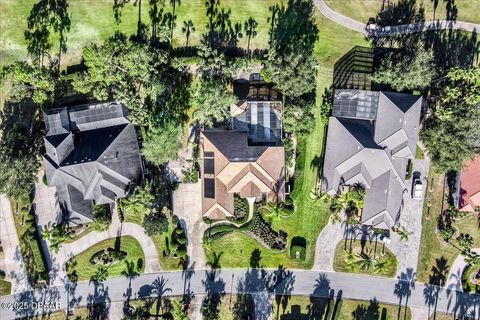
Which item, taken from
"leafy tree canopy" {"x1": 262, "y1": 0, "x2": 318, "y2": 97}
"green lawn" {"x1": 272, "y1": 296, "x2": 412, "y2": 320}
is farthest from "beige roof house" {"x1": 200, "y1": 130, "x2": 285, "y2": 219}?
"green lawn" {"x1": 272, "y1": 296, "x2": 412, "y2": 320}

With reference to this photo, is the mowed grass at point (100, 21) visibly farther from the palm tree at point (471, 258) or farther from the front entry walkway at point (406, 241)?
the palm tree at point (471, 258)

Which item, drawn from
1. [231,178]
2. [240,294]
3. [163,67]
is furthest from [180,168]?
[240,294]

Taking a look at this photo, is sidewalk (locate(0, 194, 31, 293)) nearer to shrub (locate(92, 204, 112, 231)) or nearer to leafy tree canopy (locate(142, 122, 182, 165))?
shrub (locate(92, 204, 112, 231))

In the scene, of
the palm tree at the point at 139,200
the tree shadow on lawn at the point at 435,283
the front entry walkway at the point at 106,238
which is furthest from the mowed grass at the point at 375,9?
the front entry walkway at the point at 106,238

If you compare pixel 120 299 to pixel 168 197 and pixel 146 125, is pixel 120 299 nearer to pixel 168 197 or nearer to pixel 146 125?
pixel 168 197

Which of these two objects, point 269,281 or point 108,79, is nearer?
point 108,79

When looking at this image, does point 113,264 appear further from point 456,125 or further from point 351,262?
point 456,125
